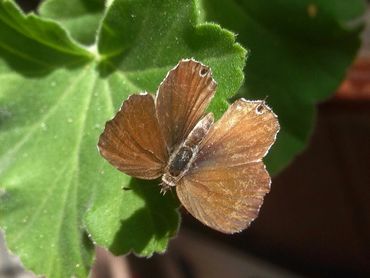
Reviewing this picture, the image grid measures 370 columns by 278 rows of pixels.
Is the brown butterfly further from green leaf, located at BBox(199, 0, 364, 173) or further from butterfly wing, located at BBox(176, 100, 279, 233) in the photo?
green leaf, located at BBox(199, 0, 364, 173)

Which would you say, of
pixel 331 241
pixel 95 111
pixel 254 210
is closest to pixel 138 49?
pixel 95 111

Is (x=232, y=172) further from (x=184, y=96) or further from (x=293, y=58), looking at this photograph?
(x=293, y=58)

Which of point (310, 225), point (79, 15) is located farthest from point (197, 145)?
point (310, 225)

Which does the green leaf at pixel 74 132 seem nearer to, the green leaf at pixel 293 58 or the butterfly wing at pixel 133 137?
the butterfly wing at pixel 133 137

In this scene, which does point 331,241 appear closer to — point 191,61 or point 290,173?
point 290,173

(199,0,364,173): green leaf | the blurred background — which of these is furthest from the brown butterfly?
the blurred background

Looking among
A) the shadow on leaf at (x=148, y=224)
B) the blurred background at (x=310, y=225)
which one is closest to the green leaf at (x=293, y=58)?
the blurred background at (x=310, y=225)
